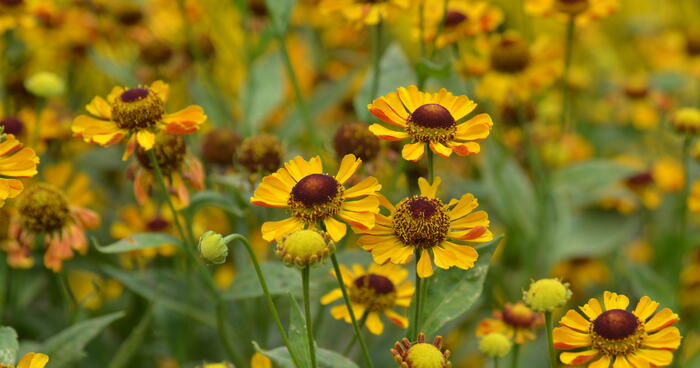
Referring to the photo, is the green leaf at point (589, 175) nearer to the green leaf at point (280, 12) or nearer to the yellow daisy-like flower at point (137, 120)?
the green leaf at point (280, 12)

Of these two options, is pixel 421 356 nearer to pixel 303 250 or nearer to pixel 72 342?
pixel 303 250

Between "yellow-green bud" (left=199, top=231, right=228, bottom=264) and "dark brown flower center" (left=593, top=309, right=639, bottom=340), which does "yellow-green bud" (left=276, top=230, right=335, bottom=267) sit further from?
"dark brown flower center" (left=593, top=309, right=639, bottom=340)

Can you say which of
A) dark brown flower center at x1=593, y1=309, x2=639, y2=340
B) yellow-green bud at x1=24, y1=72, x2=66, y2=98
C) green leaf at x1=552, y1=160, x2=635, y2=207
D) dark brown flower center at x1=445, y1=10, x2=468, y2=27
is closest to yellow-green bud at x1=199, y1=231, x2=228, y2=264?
dark brown flower center at x1=593, y1=309, x2=639, y2=340

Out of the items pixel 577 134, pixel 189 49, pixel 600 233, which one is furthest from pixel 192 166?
pixel 577 134

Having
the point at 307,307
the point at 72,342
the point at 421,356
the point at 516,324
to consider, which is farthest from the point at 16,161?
the point at 516,324

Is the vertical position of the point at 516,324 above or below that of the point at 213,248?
below

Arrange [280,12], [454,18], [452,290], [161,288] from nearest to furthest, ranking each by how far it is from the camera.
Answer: [452,290]
[161,288]
[280,12]
[454,18]

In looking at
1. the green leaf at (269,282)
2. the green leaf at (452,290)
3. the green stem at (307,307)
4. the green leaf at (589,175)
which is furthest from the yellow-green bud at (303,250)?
the green leaf at (589,175)
